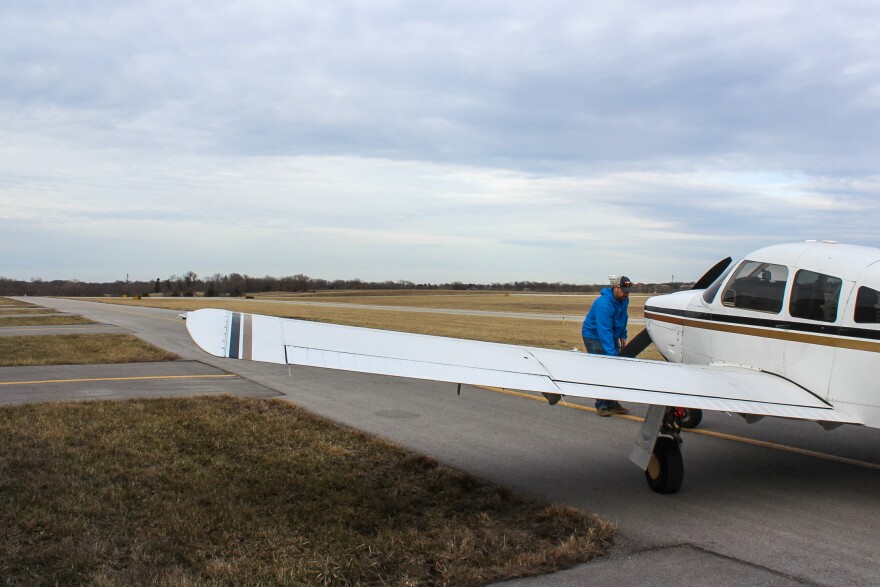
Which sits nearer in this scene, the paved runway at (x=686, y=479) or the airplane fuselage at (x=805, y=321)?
the paved runway at (x=686, y=479)

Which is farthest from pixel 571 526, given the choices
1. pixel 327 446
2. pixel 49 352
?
pixel 49 352

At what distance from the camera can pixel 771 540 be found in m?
4.72

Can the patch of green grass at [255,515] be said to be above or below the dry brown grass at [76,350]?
below

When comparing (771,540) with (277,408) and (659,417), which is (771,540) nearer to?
(659,417)

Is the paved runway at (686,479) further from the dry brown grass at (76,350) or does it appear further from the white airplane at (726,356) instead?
the dry brown grass at (76,350)

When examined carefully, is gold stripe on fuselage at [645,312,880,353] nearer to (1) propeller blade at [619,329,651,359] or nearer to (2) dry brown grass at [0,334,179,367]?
(1) propeller blade at [619,329,651,359]

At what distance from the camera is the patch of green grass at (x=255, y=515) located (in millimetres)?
4129

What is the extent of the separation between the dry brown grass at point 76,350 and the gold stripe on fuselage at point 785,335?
11837 millimetres

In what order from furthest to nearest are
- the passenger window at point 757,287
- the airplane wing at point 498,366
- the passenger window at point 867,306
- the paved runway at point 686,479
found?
the passenger window at point 757,287, the passenger window at point 867,306, the airplane wing at point 498,366, the paved runway at point 686,479

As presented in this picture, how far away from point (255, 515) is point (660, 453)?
351 centimetres

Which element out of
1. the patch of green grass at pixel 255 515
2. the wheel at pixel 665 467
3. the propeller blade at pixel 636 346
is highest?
the propeller blade at pixel 636 346

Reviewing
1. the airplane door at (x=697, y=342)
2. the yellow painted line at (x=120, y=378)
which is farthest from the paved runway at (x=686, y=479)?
the yellow painted line at (x=120, y=378)

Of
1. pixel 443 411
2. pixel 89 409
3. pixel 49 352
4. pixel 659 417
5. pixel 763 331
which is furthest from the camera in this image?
pixel 49 352

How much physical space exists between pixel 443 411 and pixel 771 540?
17.5 ft
